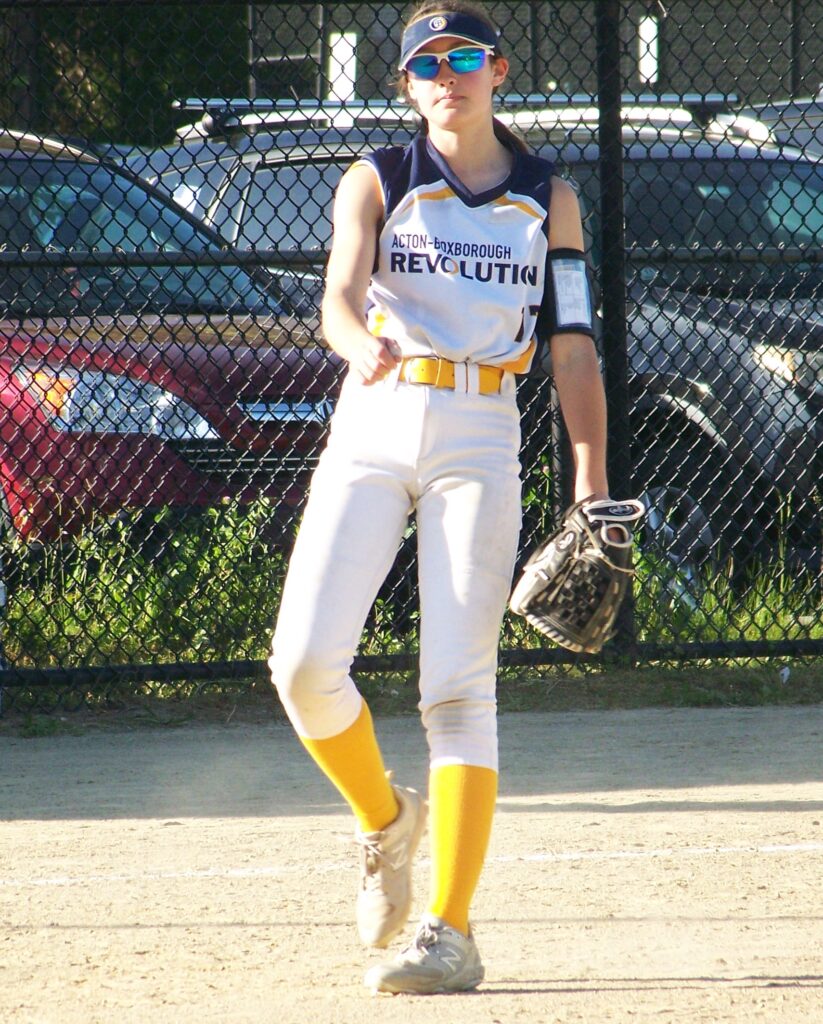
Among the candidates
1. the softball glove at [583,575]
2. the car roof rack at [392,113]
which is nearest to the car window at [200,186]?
the car roof rack at [392,113]

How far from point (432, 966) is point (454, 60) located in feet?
5.90

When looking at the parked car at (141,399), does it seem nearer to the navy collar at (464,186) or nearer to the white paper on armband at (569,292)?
the navy collar at (464,186)

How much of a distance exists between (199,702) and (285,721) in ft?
1.24

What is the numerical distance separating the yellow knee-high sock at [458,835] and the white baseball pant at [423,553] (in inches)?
1.4

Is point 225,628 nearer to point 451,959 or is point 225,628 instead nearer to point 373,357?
point 451,959

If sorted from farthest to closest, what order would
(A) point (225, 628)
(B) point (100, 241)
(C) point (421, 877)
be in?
(B) point (100, 241)
(A) point (225, 628)
(C) point (421, 877)

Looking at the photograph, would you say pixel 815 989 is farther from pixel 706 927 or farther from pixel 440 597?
pixel 440 597

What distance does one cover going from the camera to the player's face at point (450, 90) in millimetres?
3014

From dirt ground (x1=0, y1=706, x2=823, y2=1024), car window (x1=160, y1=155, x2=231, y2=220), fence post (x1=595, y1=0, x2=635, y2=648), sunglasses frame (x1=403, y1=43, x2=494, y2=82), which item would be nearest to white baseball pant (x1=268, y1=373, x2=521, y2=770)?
dirt ground (x1=0, y1=706, x2=823, y2=1024)

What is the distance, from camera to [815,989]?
116 inches

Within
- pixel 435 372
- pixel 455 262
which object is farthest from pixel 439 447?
pixel 455 262

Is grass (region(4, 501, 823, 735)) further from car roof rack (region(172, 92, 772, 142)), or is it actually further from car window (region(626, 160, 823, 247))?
car roof rack (region(172, 92, 772, 142))

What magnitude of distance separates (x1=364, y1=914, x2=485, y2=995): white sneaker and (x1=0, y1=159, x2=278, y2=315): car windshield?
10.4 feet

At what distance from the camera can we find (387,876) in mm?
3074
